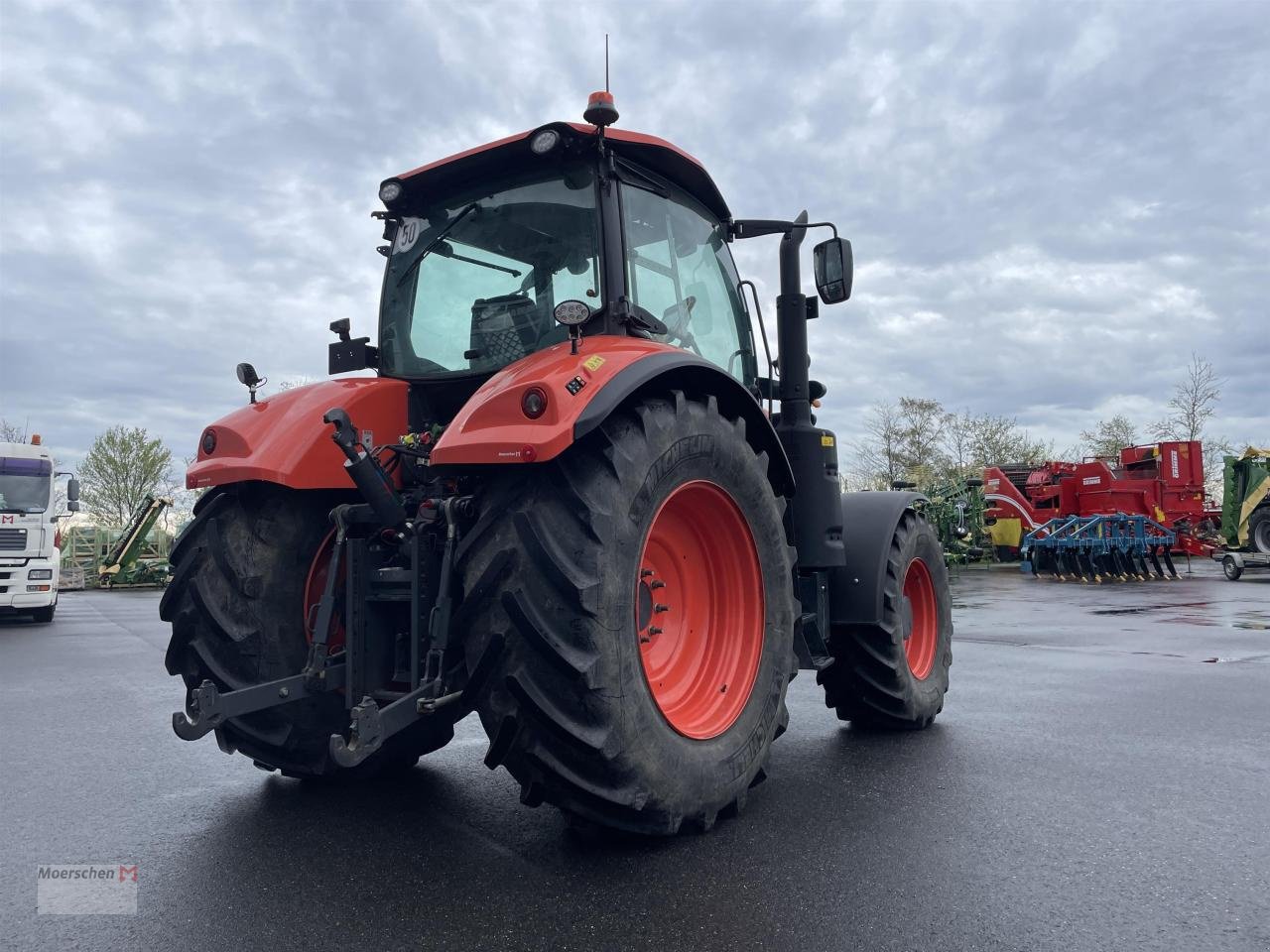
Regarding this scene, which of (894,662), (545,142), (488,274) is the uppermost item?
(545,142)

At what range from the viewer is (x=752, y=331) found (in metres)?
4.59

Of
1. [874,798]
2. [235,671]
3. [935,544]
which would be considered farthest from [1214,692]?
[235,671]

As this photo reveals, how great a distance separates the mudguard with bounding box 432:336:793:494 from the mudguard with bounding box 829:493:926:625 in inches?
68.2

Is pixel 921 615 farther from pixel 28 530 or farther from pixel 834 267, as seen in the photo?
pixel 28 530

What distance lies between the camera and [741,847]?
2.96 m

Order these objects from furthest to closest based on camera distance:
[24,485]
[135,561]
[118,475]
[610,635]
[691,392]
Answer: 1. [118,475]
2. [135,561]
3. [24,485]
4. [691,392]
5. [610,635]

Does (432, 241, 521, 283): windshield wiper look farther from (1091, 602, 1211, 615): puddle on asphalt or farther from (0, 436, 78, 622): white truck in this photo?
(0, 436, 78, 622): white truck

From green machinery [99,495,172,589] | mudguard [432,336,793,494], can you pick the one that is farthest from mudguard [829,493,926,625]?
green machinery [99,495,172,589]

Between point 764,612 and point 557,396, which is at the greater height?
point 557,396

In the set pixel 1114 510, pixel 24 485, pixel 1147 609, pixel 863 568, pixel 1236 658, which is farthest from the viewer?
pixel 1114 510

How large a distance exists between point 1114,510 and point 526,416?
19779 millimetres

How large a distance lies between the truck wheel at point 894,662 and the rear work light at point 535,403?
2.50 metres

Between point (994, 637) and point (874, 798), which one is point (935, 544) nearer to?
point (874, 798)

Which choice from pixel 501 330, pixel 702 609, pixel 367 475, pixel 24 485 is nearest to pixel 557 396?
pixel 367 475
